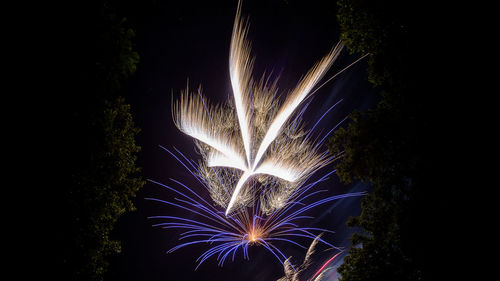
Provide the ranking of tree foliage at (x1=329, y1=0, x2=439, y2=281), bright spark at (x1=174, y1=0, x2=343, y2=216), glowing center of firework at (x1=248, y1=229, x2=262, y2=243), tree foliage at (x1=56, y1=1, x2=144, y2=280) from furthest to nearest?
glowing center of firework at (x1=248, y1=229, x2=262, y2=243), bright spark at (x1=174, y1=0, x2=343, y2=216), tree foliage at (x1=56, y1=1, x2=144, y2=280), tree foliage at (x1=329, y1=0, x2=439, y2=281)

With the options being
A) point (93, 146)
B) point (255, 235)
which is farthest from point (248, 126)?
point (255, 235)

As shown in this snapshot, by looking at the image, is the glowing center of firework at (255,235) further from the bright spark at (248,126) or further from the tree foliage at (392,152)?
the tree foliage at (392,152)

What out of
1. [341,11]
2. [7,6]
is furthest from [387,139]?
[7,6]

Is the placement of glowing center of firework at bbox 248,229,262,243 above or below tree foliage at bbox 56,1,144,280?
below

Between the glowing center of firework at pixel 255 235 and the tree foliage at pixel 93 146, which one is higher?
the tree foliage at pixel 93 146

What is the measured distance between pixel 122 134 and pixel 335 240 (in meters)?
14.1

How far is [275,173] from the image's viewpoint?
28.7 feet

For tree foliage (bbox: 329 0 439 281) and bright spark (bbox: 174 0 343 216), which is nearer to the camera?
tree foliage (bbox: 329 0 439 281)

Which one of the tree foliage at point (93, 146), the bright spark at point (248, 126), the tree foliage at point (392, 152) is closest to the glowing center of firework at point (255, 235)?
the bright spark at point (248, 126)

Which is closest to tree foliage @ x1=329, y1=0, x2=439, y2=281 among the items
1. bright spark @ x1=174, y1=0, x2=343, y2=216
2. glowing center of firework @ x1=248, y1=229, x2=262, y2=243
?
bright spark @ x1=174, y1=0, x2=343, y2=216

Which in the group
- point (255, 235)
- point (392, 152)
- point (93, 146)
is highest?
→ point (93, 146)

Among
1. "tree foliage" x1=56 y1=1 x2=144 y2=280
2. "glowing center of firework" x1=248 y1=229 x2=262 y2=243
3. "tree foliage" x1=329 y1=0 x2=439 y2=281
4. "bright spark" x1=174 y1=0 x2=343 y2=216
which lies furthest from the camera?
"glowing center of firework" x1=248 y1=229 x2=262 y2=243

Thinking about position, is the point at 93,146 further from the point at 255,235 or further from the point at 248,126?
the point at 255,235

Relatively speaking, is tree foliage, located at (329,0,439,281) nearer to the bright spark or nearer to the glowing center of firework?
the bright spark
